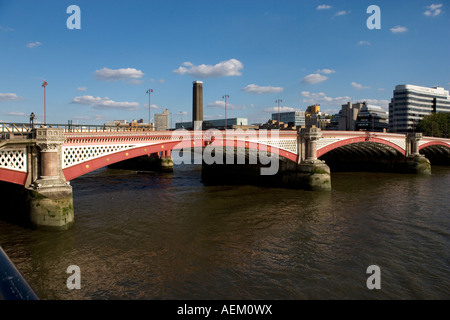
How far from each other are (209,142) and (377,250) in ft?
49.1

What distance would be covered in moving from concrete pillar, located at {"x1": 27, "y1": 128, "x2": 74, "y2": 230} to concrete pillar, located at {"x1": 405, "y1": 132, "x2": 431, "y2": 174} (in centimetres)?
3977

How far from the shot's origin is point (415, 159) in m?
41.3

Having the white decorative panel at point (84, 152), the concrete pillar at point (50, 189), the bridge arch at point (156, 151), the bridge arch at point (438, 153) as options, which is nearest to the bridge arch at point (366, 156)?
the bridge arch at point (438, 153)

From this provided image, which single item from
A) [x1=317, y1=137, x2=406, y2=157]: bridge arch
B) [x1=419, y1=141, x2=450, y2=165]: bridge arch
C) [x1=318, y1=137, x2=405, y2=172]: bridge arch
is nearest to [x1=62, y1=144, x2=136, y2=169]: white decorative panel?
[x1=317, y1=137, x2=406, y2=157]: bridge arch

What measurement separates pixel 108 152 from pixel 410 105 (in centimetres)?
11999

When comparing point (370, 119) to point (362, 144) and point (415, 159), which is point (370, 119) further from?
point (362, 144)

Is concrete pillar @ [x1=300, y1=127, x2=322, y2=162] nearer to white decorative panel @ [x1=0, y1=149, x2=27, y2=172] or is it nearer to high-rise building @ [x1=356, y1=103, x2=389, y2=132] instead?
white decorative panel @ [x1=0, y1=149, x2=27, y2=172]

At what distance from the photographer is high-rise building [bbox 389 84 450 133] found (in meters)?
113

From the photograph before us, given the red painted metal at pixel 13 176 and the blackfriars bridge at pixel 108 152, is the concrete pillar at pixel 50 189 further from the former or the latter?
the red painted metal at pixel 13 176

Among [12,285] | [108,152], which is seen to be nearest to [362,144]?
[108,152]

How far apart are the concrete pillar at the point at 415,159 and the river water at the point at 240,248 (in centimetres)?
1832

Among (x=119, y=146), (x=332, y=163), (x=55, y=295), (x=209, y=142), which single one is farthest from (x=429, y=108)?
(x=55, y=295)

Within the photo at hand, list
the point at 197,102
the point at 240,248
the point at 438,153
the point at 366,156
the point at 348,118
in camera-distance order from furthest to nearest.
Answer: the point at 348,118 → the point at 197,102 → the point at 438,153 → the point at 366,156 → the point at 240,248
